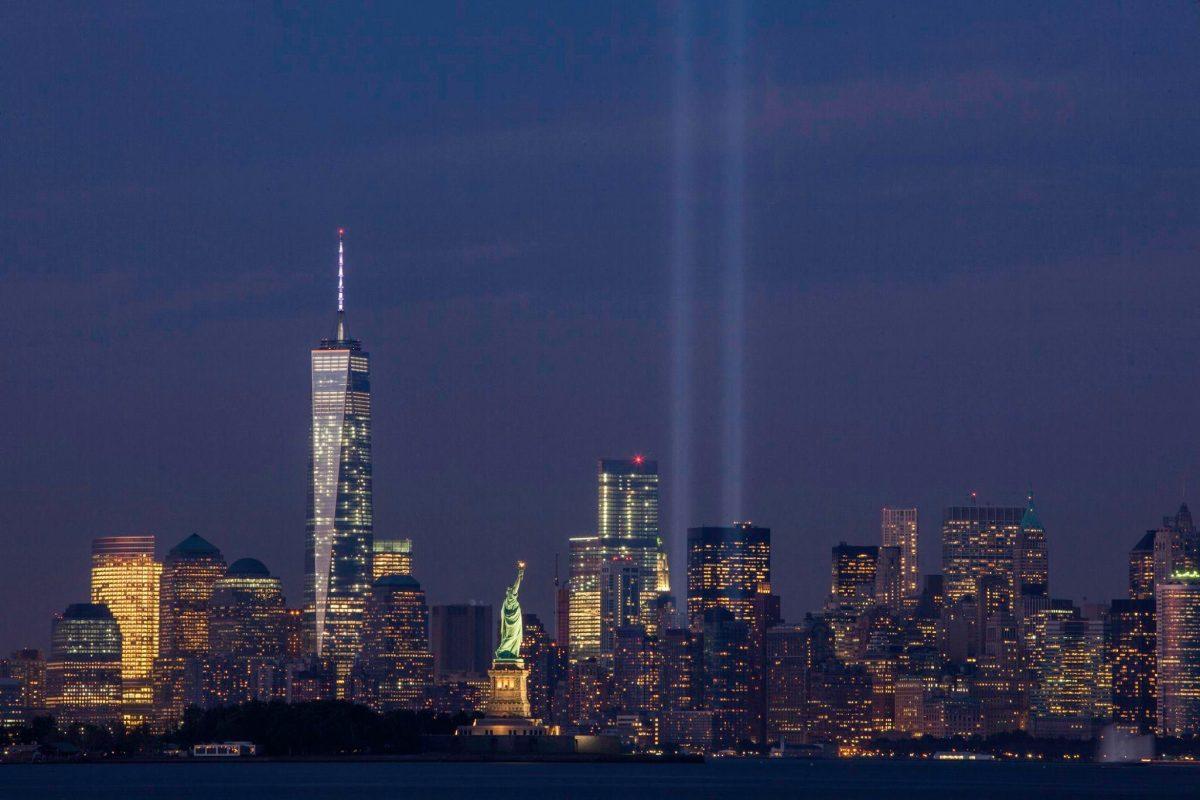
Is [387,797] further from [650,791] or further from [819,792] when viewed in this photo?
[819,792]

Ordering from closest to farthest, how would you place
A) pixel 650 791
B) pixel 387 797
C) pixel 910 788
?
pixel 387 797, pixel 650 791, pixel 910 788

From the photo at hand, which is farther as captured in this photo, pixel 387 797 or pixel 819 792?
pixel 819 792

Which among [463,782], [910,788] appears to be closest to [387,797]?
[463,782]

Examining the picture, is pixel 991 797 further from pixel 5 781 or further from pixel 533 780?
pixel 5 781

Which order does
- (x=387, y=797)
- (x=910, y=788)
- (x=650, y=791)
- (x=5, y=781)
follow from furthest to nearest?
(x=910, y=788) < (x=5, y=781) < (x=650, y=791) < (x=387, y=797)

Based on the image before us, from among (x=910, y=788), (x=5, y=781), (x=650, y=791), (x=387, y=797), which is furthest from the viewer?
(x=910, y=788)

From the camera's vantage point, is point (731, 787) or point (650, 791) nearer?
point (650, 791)

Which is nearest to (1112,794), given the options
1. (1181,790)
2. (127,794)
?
(1181,790)

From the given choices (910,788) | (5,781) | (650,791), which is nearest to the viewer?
(650,791)
